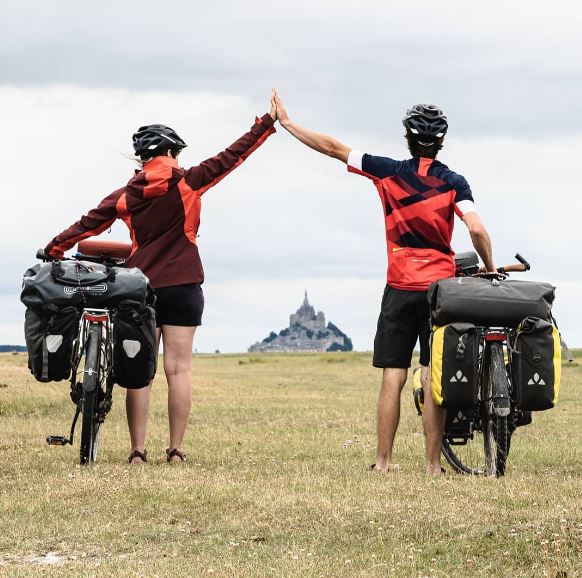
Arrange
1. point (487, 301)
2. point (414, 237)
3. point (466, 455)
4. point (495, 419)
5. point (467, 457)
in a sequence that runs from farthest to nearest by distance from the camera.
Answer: point (466, 455) → point (467, 457) → point (414, 237) → point (495, 419) → point (487, 301)

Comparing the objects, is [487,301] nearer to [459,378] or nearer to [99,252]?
[459,378]

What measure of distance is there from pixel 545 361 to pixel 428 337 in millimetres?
1073

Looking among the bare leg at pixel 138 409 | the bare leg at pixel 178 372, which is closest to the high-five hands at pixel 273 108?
the bare leg at pixel 178 372

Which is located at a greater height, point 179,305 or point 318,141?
point 318,141

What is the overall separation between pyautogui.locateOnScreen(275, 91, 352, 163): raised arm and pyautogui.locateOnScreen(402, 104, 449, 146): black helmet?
22.2 inches

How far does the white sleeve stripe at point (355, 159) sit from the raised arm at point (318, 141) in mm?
43

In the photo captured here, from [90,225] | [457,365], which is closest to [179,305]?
[90,225]

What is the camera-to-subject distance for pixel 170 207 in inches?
394

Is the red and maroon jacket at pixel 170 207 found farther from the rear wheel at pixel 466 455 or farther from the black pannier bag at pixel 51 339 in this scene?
the rear wheel at pixel 466 455

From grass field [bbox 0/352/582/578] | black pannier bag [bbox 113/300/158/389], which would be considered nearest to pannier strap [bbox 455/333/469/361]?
grass field [bbox 0/352/582/578]

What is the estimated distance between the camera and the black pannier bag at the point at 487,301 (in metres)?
8.71

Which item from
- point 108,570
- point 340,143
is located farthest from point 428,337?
point 108,570

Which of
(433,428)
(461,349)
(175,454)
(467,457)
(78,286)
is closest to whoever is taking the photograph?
(461,349)

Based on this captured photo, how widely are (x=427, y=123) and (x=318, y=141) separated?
3.07 ft
